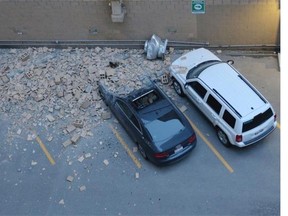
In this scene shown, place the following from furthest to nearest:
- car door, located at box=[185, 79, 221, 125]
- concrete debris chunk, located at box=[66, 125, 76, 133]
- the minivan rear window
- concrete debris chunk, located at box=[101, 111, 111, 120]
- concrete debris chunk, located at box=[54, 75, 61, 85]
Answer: concrete debris chunk, located at box=[54, 75, 61, 85]
concrete debris chunk, located at box=[101, 111, 111, 120]
concrete debris chunk, located at box=[66, 125, 76, 133]
car door, located at box=[185, 79, 221, 125]
the minivan rear window

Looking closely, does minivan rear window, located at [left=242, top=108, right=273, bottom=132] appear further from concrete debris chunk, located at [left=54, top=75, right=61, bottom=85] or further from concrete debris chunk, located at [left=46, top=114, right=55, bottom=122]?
concrete debris chunk, located at [left=54, top=75, right=61, bottom=85]

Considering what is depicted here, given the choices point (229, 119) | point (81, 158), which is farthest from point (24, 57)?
point (229, 119)

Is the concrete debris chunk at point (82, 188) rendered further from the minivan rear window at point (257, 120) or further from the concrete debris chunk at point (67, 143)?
the minivan rear window at point (257, 120)

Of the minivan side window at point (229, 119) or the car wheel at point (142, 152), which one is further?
the car wheel at point (142, 152)

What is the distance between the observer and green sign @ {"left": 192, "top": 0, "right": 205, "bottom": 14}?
13.6 m

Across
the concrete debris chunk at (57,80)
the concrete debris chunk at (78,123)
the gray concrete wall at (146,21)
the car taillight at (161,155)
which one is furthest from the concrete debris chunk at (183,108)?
the concrete debris chunk at (57,80)

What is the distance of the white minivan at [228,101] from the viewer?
11352mm

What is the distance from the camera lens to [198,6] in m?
13.7

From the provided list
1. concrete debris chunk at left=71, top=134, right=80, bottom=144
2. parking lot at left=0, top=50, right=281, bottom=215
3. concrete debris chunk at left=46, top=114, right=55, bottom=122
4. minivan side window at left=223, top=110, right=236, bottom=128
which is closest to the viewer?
parking lot at left=0, top=50, right=281, bottom=215

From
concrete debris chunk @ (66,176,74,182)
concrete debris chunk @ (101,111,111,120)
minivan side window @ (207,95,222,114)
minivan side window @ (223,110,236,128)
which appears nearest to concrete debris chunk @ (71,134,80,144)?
concrete debris chunk @ (101,111,111,120)

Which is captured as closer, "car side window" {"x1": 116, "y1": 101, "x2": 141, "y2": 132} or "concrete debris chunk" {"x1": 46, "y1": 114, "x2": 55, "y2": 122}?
"car side window" {"x1": 116, "y1": 101, "x2": 141, "y2": 132}

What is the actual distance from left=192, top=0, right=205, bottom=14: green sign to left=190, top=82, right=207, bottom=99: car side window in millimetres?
2723

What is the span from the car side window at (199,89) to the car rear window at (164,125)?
103cm
